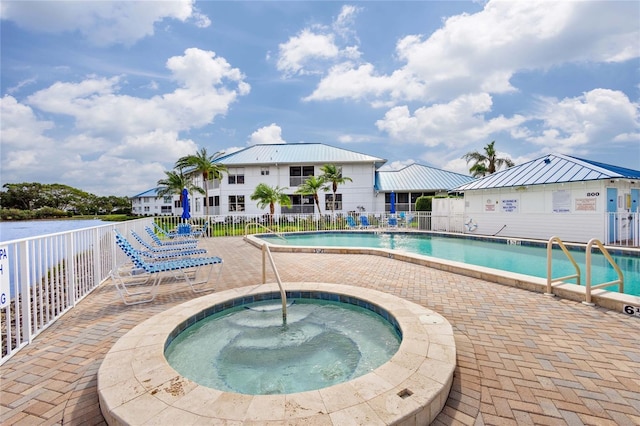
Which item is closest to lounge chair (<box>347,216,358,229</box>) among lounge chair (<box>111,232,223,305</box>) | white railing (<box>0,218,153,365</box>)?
lounge chair (<box>111,232,223,305</box>)

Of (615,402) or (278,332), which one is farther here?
(278,332)

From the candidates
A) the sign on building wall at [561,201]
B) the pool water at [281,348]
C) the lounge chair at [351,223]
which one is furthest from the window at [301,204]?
the pool water at [281,348]

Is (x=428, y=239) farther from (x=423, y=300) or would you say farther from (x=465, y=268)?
(x=423, y=300)

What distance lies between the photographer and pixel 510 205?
1348 centimetres

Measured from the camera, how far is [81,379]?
99.0 inches

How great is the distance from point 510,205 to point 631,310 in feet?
35.6

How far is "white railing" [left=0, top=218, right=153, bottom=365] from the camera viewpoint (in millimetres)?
3059

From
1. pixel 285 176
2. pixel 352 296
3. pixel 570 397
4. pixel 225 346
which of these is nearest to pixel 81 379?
pixel 225 346

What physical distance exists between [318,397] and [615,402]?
212cm

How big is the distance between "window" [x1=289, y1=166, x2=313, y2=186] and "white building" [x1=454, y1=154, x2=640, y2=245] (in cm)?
1485

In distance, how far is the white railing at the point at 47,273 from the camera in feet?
10.0

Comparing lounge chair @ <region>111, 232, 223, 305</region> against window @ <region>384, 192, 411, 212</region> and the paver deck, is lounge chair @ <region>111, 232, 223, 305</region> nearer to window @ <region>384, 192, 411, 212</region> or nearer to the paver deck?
the paver deck

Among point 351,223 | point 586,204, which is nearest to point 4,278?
point 351,223

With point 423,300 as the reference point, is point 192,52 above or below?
above
